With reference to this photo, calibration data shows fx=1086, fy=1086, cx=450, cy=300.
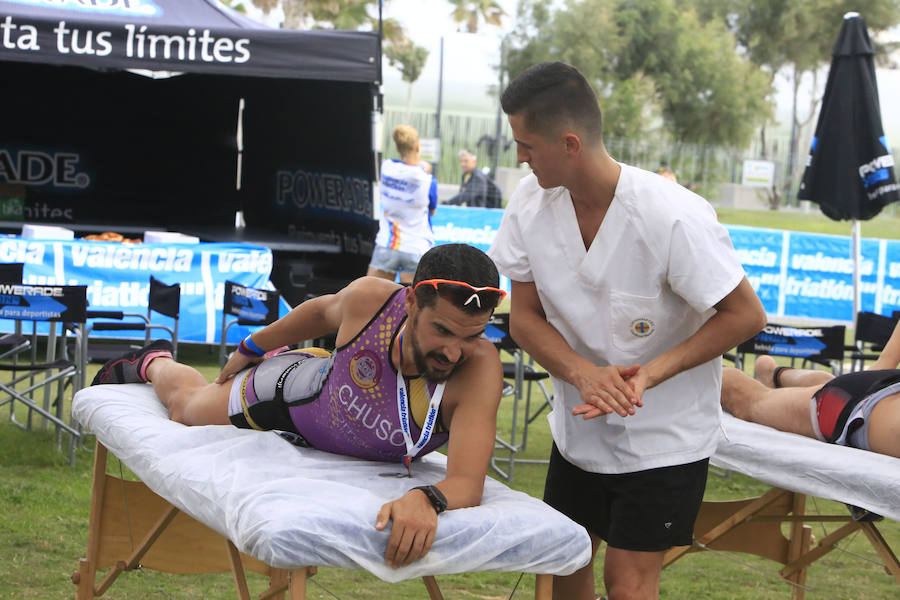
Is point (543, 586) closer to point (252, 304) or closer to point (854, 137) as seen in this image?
point (252, 304)

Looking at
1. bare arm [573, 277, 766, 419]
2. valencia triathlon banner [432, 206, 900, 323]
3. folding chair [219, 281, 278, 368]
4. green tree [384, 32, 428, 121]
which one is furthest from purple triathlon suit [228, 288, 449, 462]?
green tree [384, 32, 428, 121]

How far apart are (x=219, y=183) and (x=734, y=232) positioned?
5.97m

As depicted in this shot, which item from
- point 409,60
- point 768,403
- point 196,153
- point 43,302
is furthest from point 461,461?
point 409,60

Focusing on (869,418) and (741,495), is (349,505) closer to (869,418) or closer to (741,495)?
(869,418)

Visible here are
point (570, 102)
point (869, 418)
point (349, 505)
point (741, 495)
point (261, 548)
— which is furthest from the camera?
point (741, 495)

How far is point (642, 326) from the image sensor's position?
96.0 inches

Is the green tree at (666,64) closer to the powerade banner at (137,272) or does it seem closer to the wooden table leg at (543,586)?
the powerade banner at (137,272)

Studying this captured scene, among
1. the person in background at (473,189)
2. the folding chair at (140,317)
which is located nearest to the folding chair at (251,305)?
the folding chair at (140,317)

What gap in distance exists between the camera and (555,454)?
2.78 m

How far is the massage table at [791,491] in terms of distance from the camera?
9.32ft

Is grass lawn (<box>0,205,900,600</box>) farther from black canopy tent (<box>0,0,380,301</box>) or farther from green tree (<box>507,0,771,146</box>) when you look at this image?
green tree (<box>507,0,771,146</box>)

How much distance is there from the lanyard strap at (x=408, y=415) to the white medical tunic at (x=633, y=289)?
36 centimetres

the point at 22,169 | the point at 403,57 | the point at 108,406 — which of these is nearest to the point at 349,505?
the point at 108,406

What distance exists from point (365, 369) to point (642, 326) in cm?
63
